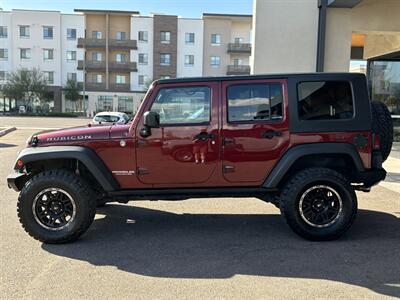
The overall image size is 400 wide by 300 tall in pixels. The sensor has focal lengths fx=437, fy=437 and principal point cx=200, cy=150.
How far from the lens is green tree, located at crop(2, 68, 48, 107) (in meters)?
59.8

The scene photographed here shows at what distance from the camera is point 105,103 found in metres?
63.7

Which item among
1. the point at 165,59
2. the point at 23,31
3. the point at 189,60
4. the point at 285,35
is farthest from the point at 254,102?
the point at 23,31

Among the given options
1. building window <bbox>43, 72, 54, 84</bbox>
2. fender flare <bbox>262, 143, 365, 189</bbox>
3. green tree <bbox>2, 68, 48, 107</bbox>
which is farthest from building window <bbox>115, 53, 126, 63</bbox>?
fender flare <bbox>262, 143, 365, 189</bbox>

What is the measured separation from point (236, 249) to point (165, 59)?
60598mm

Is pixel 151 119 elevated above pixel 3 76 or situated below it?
below

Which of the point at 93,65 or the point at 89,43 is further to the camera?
the point at 93,65

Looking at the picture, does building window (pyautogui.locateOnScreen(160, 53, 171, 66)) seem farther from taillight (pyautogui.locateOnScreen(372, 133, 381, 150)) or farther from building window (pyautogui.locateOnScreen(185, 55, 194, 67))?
taillight (pyautogui.locateOnScreen(372, 133, 381, 150))

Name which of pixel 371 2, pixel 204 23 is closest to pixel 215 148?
pixel 371 2

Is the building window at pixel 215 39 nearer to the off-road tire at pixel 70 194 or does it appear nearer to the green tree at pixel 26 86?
the green tree at pixel 26 86

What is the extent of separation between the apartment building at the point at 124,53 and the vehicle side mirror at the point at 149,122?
58596mm

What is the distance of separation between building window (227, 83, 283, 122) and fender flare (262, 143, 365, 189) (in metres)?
0.48

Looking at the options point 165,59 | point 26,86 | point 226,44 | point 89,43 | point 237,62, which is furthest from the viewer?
point 237,62

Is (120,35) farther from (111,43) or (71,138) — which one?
(71,138)

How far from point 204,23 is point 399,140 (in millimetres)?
50573
